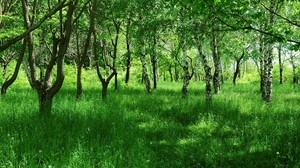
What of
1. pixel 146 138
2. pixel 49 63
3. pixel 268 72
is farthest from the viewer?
pixel 268 72

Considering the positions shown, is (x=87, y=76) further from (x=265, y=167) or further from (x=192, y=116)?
(x=265, y=167)

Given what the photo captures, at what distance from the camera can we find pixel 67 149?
661 cm

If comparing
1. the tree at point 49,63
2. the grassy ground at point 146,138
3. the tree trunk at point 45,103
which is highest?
the tree at point 49,63

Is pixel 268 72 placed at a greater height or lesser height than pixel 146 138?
greater

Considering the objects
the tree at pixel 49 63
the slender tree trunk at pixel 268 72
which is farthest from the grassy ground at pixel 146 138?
the slender tree trunk at pixel 268 72

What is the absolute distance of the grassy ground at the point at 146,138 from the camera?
6395 millimetres

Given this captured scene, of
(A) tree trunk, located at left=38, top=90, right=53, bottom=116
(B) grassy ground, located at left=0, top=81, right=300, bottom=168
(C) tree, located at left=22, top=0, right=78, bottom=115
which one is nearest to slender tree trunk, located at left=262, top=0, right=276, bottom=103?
(B) grassy ground, located at left=0, top=81, right=300, bottom=168

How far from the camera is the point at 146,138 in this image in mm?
8320

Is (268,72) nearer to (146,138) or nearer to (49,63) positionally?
(146,138)

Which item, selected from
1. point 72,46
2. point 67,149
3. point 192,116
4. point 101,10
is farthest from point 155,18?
point 72,46

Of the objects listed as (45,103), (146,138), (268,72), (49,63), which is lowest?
(146,138)

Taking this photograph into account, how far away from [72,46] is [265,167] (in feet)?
127

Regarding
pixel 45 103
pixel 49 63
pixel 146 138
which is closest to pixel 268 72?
pixel 146 138

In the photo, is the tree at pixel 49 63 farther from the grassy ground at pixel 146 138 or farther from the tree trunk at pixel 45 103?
the grassy ground at pixel 146 138
